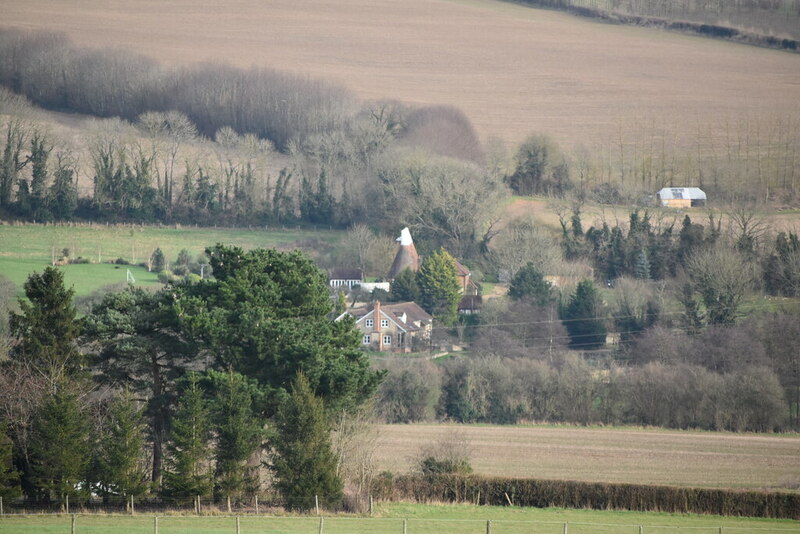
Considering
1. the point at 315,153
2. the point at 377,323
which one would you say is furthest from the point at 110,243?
the point at 315,153

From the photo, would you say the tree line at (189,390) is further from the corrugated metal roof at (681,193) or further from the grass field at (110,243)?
the corrugated metal roof at (681,193)

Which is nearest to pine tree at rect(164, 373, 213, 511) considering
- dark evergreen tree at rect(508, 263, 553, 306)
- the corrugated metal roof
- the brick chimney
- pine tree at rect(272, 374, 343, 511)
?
pine tree at rect(272, 374, 343, 511)

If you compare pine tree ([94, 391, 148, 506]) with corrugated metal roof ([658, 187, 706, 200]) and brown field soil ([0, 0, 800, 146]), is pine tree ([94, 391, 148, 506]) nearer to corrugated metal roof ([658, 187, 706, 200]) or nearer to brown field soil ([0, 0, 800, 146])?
corrugated metal roof ([658, 187, 706, 200])

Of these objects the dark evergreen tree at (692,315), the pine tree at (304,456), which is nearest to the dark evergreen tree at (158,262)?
the dark evergreen tree at (692,315)

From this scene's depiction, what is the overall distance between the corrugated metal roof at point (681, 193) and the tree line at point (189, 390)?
66.7 m

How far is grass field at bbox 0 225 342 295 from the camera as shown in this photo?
245ft

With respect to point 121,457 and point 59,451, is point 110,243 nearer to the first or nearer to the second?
point 59,451

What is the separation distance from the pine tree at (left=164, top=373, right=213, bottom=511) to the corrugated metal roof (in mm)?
72737

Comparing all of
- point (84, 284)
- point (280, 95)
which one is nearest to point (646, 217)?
point (84, 284)

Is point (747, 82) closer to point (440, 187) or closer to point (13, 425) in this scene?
point (440, 187)

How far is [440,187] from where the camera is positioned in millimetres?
91250

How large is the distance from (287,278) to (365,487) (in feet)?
25.4

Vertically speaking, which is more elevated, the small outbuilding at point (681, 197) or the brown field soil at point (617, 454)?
the small outbuilding at point (681, 197)

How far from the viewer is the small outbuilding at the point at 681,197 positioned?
99.8 metres
